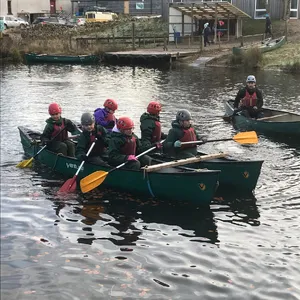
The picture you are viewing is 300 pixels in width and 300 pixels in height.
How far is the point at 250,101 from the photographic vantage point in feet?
54.7

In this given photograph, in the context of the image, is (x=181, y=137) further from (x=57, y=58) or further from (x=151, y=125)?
(x=57, y=58)

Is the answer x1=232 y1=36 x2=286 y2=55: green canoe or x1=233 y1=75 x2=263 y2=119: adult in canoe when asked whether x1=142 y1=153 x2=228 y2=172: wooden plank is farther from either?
x1=232 y1=36 x2=286 y2=55: green canoe

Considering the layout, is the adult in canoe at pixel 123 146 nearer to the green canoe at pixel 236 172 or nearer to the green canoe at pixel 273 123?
the green canoe at pixel 236 172

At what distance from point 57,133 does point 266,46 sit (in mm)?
25471

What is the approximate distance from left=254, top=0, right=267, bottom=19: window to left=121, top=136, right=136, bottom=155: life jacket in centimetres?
3643

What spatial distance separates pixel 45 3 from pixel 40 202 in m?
57.0

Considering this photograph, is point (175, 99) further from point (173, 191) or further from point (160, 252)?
point (160, 252)

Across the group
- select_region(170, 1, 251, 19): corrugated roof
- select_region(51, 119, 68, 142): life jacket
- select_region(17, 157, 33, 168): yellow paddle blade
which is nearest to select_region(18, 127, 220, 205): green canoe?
select_region(51, 119, 68, 142): life jacket

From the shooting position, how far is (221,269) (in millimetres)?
7855

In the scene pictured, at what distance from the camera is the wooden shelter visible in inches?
1558

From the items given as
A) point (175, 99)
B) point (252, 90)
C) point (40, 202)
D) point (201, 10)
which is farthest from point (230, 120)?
point (201, 10)

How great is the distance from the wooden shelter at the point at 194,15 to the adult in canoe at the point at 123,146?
29868 millimetres

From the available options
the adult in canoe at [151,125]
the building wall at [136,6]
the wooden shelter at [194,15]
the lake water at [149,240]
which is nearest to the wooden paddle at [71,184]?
the lake water at [149,240]

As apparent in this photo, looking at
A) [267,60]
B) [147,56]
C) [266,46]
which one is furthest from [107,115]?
[147,56]
